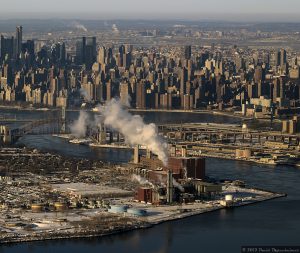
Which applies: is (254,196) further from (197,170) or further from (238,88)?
(238,88)

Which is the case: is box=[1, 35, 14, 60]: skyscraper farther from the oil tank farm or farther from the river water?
the oil tank farm

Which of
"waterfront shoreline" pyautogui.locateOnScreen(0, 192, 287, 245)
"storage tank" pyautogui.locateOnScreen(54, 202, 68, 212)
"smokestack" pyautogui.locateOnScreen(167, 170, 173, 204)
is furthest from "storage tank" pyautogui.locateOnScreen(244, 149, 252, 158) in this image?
"storage tank" pyautogui.locateOnScreen(54, 202, 68, 212)

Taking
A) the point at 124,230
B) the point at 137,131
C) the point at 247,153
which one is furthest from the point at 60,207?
the point at 247,153

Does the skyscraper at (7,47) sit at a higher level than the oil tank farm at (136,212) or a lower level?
higher

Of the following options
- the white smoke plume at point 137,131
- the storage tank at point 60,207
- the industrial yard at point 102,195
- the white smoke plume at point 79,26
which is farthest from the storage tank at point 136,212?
the white smoke plume at point 79,26

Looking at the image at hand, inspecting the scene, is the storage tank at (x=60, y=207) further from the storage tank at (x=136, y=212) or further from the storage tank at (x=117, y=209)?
the storage tank at (x=136, y=212)
